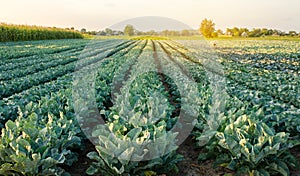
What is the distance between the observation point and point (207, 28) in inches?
3051

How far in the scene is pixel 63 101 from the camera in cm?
567

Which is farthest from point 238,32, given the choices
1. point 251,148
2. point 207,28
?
point 251,148

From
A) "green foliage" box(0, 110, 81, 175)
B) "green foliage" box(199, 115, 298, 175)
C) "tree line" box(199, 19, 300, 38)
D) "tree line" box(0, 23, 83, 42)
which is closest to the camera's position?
"green foliage" box(0, 110, 81, 175)

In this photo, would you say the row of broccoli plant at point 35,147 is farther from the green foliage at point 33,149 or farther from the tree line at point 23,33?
the tree line at point 23,33

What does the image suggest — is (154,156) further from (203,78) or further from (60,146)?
(203,78)

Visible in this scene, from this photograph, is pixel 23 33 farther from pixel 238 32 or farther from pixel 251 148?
pixel 238 32

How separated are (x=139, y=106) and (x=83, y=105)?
1.04 m

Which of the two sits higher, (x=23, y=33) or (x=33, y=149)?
(x=23, y=33)

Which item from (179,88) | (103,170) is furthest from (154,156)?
(179,88)

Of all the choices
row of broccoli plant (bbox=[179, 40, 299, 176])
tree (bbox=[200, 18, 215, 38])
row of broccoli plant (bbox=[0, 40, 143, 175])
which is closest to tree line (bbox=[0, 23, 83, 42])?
row of broccoli plant (bbox=[0, 40, 143, 175])

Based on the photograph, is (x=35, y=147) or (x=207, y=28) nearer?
(x=35, y=147)

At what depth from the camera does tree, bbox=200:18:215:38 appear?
251 feet

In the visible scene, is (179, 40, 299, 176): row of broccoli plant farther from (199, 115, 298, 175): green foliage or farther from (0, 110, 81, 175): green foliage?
(0, 110, 81, 175): green foliage

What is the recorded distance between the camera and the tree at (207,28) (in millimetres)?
76512
